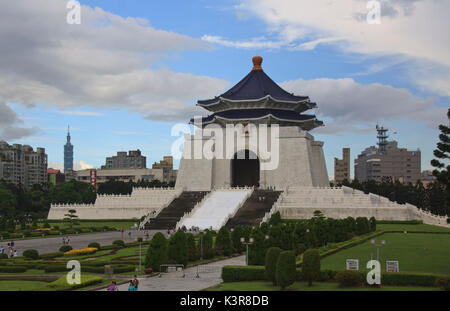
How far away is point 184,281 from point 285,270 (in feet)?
13.0

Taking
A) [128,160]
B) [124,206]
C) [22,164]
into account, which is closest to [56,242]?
[124,206]

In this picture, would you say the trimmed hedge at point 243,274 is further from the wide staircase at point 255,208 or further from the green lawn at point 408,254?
Result: the wide staircase at point 255,208

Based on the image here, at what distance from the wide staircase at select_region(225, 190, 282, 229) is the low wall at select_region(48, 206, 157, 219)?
9.02 m

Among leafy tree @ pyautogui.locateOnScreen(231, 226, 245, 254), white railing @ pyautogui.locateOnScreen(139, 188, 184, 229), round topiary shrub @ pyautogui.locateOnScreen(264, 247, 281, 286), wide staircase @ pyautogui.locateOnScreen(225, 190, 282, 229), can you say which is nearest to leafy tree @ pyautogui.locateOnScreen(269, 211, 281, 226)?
wide staircase @ pyautogui.locateOnScreen(225, 190, 282, 229)

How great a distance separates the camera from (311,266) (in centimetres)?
1686

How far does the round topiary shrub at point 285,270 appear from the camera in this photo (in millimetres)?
16000

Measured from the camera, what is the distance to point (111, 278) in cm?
1878

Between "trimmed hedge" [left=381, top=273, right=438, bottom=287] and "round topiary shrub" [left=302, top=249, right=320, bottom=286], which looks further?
"round topiary shrub" [left=302, top=249, right=320, bottom=286]

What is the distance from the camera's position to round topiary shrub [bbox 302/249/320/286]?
16.8 meters

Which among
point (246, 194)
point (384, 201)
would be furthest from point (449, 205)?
point (246, 194)

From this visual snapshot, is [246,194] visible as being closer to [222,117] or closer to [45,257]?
[222,117]

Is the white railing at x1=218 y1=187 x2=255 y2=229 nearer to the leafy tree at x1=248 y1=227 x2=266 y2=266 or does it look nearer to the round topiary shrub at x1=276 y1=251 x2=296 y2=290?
the leafy tree at x1=248 y1=227 x2=266 y2=266
